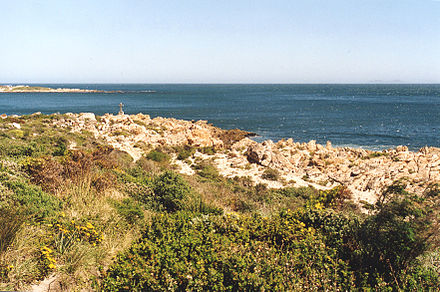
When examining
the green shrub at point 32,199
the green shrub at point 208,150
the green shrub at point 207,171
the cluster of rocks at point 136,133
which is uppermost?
the green shrub at point 32,199

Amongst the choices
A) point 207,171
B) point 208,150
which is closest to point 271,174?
point 207,171

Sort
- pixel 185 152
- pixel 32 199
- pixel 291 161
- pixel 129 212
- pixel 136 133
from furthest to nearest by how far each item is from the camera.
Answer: pixel 136 133 → pixel 185 152 → pixel 291 161 → pixel 129 212 → pixel 32 199

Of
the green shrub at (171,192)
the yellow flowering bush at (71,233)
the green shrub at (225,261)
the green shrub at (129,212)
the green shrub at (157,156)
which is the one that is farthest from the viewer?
the green shrub at (157,156)

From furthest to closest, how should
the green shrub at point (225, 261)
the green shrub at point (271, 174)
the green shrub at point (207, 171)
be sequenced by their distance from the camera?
the green shrub at point (271, 174), the green shrub at point (207, 171), the green shrub at point (225, 261)

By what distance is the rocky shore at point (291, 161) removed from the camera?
18.4 m

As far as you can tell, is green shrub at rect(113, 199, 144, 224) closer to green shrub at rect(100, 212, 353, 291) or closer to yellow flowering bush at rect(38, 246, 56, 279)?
green shrub at rect(100, 212, 353, 291)

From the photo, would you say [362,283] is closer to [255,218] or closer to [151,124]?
[255,218]

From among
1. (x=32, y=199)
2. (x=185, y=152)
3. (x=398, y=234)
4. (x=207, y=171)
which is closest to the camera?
(x=398, y=234)

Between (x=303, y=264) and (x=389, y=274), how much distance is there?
1.40 metres


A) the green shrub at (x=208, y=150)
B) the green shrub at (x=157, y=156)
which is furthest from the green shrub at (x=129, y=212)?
the green shrub at (x=208, y=150)

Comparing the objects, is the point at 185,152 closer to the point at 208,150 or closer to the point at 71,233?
the point at 208,150

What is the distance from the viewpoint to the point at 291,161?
2291 centimetres

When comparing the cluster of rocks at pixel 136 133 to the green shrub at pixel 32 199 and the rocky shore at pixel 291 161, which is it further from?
the green shrub at pixel 32 199

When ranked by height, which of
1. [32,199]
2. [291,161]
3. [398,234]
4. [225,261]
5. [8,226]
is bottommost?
[291,161]
